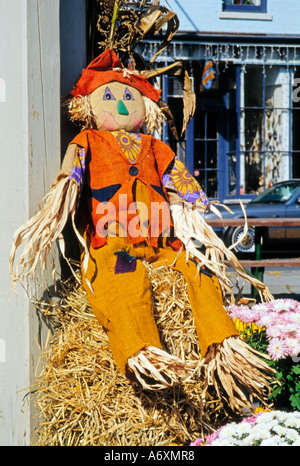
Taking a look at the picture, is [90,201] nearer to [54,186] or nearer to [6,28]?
[54,186]

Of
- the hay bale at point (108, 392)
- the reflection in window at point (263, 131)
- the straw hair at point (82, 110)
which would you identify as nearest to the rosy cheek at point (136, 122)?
the straw hair at point (82, 110)

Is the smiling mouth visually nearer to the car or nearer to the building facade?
the car

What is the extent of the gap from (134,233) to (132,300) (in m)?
0.55

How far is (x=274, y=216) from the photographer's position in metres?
11.2

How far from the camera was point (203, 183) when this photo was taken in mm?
14781

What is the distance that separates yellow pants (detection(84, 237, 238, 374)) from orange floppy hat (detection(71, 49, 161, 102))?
908 mm

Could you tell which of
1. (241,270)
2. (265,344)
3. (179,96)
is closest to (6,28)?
(241,270)

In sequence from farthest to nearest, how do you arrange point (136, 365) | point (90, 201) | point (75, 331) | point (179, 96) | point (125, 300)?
point (179, 96) < point (90, 201) < point (75, 331) < point (125, 300) < point (136, 365)

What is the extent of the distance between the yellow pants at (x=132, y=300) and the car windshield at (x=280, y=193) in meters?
8.70

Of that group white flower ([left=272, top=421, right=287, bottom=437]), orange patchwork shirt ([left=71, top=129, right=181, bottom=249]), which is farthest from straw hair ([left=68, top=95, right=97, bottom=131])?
white flower ([left=272, top=421, right=287, bottom=437])

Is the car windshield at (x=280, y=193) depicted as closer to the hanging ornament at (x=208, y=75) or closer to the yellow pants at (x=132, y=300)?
the hanging ornament at (x=208, y=75)

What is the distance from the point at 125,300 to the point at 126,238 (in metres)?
0.50

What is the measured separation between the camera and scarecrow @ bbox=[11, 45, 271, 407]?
2900mm

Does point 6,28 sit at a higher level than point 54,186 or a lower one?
higher
